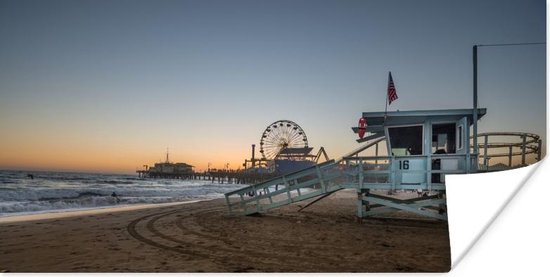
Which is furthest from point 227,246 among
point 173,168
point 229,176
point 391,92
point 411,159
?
point 173,168

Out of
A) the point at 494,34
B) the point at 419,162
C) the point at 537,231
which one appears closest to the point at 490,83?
the point at 494,34

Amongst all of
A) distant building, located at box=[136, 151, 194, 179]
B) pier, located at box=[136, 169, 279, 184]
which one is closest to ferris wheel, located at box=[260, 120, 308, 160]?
pier, located at box=[136, 169, 279, 184]

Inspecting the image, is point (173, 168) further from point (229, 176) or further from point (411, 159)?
point (411, 159)

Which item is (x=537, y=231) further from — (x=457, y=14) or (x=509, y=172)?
(x=457, y=14)

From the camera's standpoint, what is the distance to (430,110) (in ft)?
21.8

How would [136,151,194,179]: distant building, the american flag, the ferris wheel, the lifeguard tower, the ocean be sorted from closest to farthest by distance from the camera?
the lifeguard tower, the american flag, the ocean, the ferris wheel, [136,151,194,179]: distant building

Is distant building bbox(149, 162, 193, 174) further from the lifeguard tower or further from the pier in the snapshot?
the lifeguard tower

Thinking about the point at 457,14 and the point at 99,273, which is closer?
the point at 99,273

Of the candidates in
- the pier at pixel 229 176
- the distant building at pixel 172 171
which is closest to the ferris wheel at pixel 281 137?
the pier at pixel 229 176

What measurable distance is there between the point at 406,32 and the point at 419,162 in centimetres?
319

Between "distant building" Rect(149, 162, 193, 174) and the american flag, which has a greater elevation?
the american flag

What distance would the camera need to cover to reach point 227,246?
4.88m

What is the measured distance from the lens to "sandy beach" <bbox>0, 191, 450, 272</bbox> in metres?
3.93

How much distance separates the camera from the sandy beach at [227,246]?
393cm
